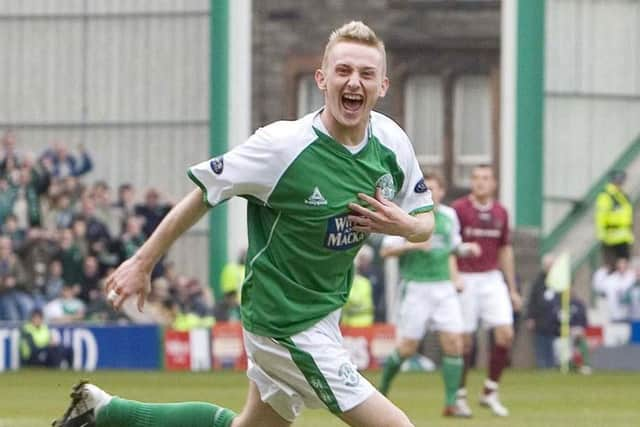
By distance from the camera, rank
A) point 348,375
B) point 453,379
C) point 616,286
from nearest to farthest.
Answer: point 348,375 < point 453,379 < point 616,286

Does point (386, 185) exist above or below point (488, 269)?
above

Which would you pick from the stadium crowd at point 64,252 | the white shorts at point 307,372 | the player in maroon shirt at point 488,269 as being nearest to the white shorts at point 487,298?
the player in maroon shirt at point 488,269

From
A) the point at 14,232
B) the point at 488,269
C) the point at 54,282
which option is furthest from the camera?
the point at 14,232

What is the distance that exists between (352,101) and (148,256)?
3.39ft

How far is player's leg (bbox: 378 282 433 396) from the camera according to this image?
1664 cm

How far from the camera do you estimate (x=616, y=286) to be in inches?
1069

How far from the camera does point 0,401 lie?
59.6ft

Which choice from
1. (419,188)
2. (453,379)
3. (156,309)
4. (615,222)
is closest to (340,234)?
(419,188)

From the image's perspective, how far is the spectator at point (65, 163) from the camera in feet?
88.7

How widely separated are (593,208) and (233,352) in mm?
7639

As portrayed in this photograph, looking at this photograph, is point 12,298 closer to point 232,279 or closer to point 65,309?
point 65,309

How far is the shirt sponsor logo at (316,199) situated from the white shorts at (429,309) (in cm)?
837

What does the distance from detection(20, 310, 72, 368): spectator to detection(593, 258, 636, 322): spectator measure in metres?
7.35

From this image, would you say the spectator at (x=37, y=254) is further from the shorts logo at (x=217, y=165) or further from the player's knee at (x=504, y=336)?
the shorts logo at (x=217, y=165)
